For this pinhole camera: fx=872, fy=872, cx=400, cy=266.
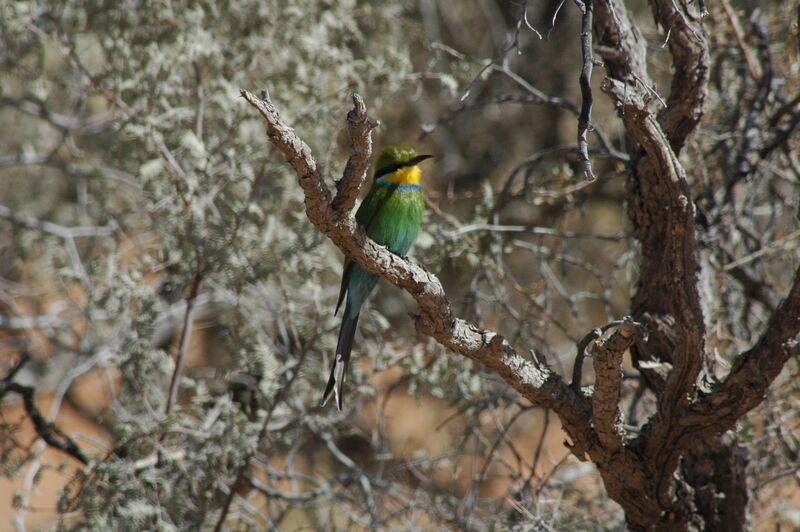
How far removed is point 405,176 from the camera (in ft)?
10.0

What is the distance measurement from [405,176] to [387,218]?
185mm

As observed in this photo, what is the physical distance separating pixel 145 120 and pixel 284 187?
641 mm

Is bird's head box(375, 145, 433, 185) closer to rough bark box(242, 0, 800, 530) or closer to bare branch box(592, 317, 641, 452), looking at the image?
rough bark box(242, 0, 800, 530)

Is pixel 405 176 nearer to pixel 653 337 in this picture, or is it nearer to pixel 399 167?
pixel 399 167

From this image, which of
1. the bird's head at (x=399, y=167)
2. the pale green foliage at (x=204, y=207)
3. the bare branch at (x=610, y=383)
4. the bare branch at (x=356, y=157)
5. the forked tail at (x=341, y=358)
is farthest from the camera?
the bird's head at (x=399, y=167)

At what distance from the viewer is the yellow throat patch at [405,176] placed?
3.04 metres

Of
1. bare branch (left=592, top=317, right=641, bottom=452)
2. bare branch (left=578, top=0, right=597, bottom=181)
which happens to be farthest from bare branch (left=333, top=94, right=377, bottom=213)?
bare branch (left=592, top=317, right=641, bottom=452)

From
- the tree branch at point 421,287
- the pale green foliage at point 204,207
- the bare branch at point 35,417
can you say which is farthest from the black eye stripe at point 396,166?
the bare branch at point 35,417

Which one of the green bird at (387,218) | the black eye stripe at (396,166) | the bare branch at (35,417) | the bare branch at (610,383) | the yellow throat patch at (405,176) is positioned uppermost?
the black eye stripe at (396,166)

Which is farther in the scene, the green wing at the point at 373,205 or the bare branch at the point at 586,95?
the green wing at the point at 373,205

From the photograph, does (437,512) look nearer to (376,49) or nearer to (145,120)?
(145,120)

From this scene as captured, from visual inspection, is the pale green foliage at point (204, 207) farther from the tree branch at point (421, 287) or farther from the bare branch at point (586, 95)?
the bare branch at point (586, 95)

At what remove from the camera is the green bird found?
2.83m

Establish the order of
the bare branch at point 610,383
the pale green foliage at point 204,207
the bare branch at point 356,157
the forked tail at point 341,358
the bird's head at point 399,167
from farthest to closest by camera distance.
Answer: the bird's head at point 399,167 → the pale green foliage at point 204,207 → the forked tail at point 341,358 → the bare branch at point 610,383 → the bare branch at point 356,157
